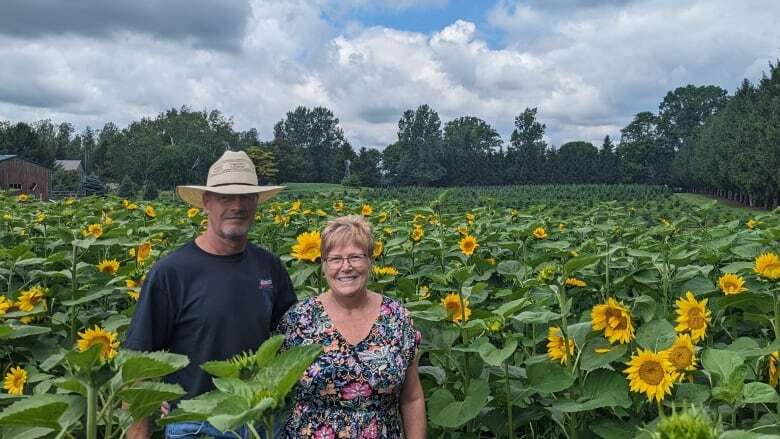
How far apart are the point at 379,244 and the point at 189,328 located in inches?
59.4

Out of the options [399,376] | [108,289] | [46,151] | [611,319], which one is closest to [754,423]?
[611,319]

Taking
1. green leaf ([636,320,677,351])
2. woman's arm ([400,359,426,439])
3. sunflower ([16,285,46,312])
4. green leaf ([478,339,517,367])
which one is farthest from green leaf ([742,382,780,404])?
sunflower ([16,285,46,312])

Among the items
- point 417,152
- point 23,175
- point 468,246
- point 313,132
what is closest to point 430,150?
point 417,152

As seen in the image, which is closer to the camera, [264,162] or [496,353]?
[496,353]

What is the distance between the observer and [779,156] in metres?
30.1

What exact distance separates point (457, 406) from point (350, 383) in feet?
1.13

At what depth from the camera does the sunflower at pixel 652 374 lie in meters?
1.85

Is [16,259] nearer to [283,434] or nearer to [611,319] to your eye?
[283,434]

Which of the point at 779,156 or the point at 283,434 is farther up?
the point at 779,156

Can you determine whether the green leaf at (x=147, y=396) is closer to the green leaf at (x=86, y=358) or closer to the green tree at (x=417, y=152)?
the green leaf at (x=86, y=358)

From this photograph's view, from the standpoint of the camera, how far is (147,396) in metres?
1.25

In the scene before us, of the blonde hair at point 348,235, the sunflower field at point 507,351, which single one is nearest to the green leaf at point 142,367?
the sunflower field at point 507,351

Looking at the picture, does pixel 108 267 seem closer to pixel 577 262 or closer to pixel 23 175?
pixel 577 262

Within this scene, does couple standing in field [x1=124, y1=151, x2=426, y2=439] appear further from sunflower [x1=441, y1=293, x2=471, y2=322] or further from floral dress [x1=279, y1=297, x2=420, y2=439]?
sunflower [x1=441, y1=293, x2=471, y2=322]
